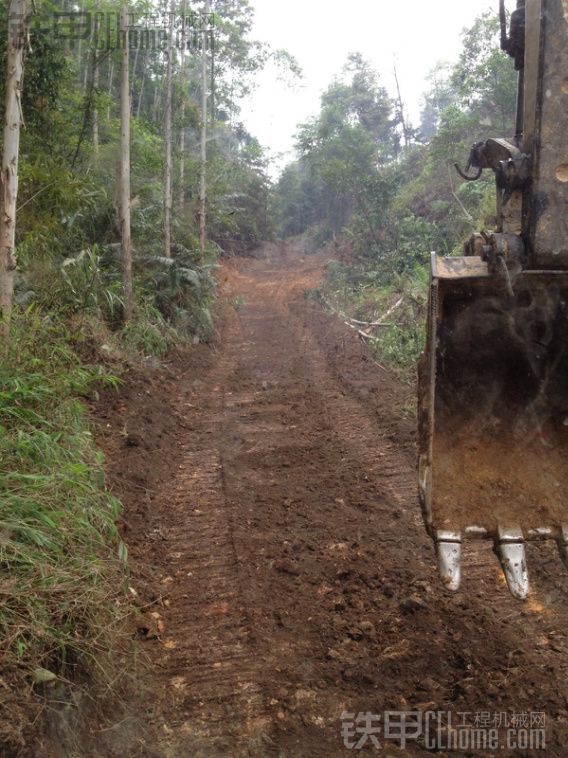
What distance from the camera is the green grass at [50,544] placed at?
272cm

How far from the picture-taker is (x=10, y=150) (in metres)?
5.70

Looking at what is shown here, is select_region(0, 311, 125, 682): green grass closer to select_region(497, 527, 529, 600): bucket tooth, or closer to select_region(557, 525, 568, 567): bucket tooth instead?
select_region(497, 527, 529, 600): bucket tooth

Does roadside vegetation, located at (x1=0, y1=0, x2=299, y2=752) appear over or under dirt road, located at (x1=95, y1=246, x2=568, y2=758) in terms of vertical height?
over

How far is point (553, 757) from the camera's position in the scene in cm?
239

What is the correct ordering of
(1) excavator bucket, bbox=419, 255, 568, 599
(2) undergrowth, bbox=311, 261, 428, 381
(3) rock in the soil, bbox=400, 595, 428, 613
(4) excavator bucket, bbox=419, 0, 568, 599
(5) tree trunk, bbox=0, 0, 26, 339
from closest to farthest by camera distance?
(4) excavator bucket, bbox=419, 0, 568, 599
(1) excavator bucket, bbox=419, 255, 568, 599
(3) rock in the soil, bbox=400, 595, 428, 613
(5) tree trunk, bbox=0, 0, 26, 339
(2) undergrowth, bbox=311, 261, 428, 381

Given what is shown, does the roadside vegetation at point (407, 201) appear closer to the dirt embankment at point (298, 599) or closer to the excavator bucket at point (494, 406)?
the dirt embankment at point (298, 599)

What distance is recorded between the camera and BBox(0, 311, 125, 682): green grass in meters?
2.72

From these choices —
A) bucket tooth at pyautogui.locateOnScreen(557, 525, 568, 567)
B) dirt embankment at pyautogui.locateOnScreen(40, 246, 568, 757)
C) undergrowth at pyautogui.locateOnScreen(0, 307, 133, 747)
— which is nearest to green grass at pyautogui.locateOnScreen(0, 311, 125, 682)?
undergrowth at pyautogui.locateOnScreen(0, 307, 133, 747)

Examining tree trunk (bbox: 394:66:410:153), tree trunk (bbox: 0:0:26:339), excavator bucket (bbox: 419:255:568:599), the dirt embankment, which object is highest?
tree trunk (bbox: 394:66:410:153)

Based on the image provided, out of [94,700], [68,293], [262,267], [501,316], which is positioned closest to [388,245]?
[262,267]

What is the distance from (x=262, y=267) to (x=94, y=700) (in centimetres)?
2801

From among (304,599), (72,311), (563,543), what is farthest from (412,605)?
(72,311)

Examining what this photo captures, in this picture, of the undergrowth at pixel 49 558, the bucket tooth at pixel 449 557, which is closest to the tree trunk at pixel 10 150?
the undergrowth at pixel 49 558

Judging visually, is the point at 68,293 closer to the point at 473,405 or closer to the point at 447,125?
the point at 473,405
